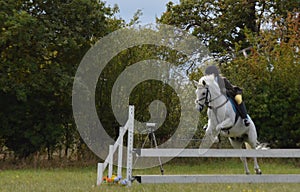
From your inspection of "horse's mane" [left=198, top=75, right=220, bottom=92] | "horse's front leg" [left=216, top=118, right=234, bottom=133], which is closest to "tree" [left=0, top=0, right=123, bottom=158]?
"horse's mane" [left=198, top=75, right=220, bottom=92]

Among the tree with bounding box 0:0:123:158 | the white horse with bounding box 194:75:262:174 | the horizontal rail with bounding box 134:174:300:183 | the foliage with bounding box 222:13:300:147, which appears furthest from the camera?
the foliage with bounding box 222:13:300:147

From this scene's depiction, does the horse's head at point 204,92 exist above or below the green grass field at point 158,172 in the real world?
above

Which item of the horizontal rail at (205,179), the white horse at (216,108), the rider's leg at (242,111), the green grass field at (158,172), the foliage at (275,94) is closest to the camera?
the horizontal rail at (205,179)

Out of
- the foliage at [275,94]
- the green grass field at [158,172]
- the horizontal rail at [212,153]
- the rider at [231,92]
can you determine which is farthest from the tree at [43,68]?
the horizontal rail at [212,153]

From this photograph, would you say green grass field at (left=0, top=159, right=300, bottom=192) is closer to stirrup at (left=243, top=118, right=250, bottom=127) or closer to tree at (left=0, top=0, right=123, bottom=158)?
stirrup at (left=243, top=118, right=250, bottom=127)

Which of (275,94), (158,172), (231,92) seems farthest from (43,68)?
(231,92)

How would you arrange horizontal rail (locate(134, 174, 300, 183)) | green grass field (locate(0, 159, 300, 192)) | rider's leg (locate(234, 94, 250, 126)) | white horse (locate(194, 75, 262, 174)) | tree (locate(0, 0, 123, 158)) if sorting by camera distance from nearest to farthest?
horizontal rail (locate(134, 174, 300, 183))
green grass field (locate(0, 159, 300, 192))
white horse (locate(194, 75, 262, 174))
rider's leg (locate(234, 94, 250, 126))
tree (locate(0, 0, 123, 158))

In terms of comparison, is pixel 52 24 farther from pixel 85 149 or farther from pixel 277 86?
pixel 277 86

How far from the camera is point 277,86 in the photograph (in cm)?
1459

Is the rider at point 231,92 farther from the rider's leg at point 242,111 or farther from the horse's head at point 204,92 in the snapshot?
the horse's head at point 204,92

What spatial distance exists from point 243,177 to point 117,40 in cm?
864

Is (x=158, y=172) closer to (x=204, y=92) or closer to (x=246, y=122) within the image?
(x=246, y=122)

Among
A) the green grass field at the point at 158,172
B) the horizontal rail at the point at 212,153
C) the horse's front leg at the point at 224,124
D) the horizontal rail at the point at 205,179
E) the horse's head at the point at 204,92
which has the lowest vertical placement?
the green grass field at the point at 158,172

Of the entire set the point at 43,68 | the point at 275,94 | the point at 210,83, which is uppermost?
the point at 43,68
